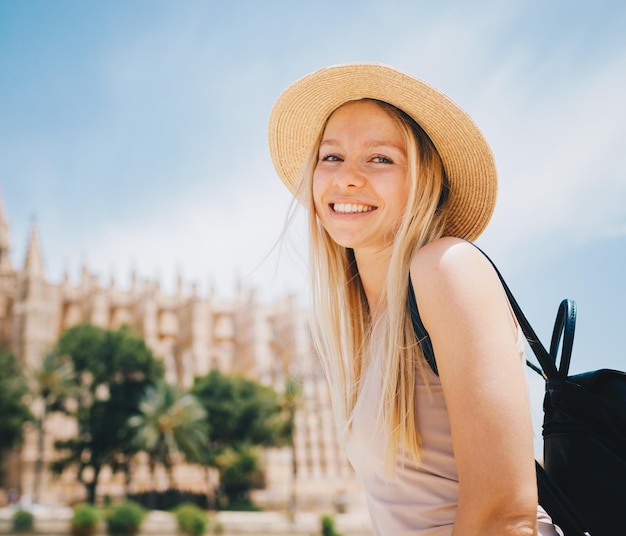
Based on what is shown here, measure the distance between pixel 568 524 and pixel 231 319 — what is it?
53.9 meters

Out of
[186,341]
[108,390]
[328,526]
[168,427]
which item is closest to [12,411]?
[108,390]

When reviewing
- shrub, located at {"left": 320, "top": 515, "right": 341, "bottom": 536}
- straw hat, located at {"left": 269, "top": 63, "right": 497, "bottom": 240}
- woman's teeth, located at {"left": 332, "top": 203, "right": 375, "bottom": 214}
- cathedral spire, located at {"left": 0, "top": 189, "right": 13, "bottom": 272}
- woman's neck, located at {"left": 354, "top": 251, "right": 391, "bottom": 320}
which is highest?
cathedral spire, located at {"left": 0, "top": 189, "right": 13, "bottom": 272}

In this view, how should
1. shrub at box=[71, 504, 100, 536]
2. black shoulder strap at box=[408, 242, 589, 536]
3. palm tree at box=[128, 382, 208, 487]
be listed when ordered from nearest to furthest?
black shoulder strap at box=[408, 242, 589, 536], shrub at box=[71, 504, 100, 536], palm tree at box=[128, 382, 208, 487]

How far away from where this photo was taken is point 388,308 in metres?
1.41

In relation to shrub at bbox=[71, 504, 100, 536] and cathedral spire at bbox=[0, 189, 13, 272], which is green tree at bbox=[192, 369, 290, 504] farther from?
A: cathedral spire at bbox=[0, 189, 13, 272]

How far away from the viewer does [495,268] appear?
126 cm

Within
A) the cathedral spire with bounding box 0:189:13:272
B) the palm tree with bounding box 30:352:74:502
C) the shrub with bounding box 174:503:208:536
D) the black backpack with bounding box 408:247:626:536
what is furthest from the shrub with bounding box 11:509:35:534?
the cathedral spire with bounding box 0:189:13:272

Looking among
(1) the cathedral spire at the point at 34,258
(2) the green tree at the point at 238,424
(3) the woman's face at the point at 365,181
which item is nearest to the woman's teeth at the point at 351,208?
(3) the woman's face at the point at 365,181

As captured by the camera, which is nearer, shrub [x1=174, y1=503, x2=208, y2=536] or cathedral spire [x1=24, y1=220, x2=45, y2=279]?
shrub [x1=174, y1=503, x2=208, y2=536]

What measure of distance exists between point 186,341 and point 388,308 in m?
50.6

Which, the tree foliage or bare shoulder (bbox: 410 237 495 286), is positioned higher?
the tree foliage

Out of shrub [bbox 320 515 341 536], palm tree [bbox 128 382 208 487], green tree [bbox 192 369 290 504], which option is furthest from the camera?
green tree [bbox 192 369 290 504]

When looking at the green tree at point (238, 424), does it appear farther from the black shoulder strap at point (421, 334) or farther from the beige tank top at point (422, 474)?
the black shoulder strap at point (421, 334)

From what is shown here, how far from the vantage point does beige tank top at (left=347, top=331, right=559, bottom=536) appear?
51.5 inches
